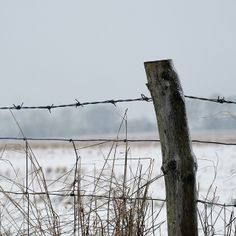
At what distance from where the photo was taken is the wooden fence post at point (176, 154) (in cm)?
242

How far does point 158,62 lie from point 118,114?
801mm

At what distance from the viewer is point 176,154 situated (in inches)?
95.2

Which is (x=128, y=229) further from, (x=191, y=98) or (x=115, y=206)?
(x=191, y=98)

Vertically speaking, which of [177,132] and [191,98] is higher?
[191,98]

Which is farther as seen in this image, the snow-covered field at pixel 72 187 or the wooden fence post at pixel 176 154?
the snow-covered field at pixel 72 187

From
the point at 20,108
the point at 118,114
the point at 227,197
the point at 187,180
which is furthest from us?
the point at 227,197

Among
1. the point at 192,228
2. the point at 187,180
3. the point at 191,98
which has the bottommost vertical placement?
the point at 192,228

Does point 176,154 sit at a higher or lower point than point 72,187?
higher

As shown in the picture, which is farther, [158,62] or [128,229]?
[128,229]

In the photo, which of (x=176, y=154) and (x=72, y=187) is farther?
(x=72, y=187)

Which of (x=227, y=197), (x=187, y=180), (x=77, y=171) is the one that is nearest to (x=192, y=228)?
(x=187, y=180)

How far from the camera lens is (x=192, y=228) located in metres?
2.44

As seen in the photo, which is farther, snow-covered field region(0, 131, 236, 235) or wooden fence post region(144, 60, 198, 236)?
snow-covered field region(0, 131, 236, 235)

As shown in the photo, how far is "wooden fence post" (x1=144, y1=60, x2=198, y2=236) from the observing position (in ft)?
7.93
